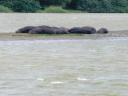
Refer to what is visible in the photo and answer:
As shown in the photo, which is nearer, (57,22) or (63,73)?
(63,73)

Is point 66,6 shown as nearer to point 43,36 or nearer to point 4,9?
point 4,9

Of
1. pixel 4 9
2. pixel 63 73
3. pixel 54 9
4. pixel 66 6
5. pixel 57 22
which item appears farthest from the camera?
pixel 66 6

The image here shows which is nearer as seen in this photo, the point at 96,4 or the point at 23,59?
the point at 23,59

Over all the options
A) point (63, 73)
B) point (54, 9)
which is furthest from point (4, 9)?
point (63, 73)

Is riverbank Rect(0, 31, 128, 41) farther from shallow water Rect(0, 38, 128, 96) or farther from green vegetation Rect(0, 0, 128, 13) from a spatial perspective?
green vegetation Rect(0, 0, 128, 13)

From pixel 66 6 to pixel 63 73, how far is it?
60.0 metres

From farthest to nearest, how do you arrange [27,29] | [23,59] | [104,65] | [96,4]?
[96,4], [27,29], [23,59], [104,65]

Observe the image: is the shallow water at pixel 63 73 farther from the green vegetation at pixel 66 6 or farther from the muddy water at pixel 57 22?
the green vegetation at pixel 66 6

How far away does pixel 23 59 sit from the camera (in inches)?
592

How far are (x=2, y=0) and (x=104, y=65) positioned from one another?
53598 mm

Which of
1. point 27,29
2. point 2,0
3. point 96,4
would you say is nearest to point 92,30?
point 27,29

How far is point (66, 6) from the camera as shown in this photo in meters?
72.1

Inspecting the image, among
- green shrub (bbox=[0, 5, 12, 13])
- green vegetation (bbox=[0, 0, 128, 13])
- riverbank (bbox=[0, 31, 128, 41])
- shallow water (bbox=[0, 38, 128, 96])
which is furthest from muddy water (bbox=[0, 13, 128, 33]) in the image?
green vegetation (bbox=[0, 0, 128, 13])

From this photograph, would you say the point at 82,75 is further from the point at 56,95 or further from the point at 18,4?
the point at 18,4
